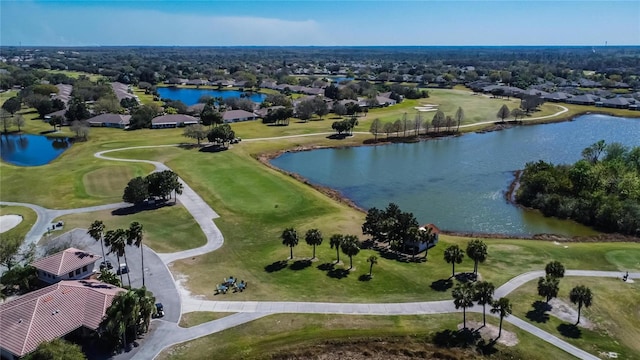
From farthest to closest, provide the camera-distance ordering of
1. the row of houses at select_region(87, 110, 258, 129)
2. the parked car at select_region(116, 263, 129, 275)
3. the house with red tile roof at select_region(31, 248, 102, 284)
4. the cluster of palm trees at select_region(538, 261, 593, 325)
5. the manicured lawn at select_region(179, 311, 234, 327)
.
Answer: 1. the row of houses at select_region(87, 110, 258, 129)
2. the parked car at select_region(116, 263, 129, 275)
3. the house with red tile roof at select_region(31, 248, 102, 284)
4. the cluster of palm trees at select_region(538, 261, 593, 325)
5. the manicured lawn at select_region(179, 311, 234, 327)

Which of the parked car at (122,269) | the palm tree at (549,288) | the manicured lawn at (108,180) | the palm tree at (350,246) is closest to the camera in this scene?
the palm tree at (549,288)

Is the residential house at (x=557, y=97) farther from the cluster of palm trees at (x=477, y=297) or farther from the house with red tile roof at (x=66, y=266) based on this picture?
the house with red tile roof at (x=66, y=266)

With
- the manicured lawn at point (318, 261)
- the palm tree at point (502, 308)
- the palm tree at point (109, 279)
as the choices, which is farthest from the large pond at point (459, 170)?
the palm tree at point (109, 279)

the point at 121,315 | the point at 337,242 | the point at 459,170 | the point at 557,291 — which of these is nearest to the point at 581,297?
the point at 557,291

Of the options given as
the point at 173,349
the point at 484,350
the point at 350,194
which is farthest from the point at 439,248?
the point at 173,349

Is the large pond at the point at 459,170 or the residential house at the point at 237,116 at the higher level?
the residential house at the point at 237,116

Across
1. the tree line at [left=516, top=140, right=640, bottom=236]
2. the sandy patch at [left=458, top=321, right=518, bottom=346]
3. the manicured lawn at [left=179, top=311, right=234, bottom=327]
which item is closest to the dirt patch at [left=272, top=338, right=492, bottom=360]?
the sandy patch at [left=458, top=321, right=518, bottom=346]

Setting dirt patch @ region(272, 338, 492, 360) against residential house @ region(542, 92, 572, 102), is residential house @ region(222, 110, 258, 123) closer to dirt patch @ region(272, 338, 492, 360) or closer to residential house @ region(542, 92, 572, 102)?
dirt patch @ region(272, 338, 492, 360)
